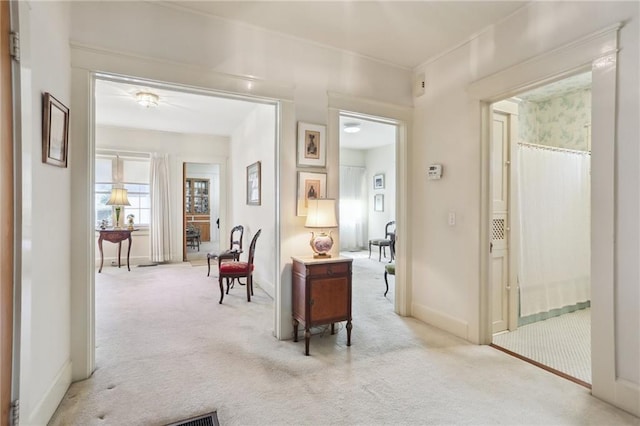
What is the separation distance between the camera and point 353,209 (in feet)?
29.3

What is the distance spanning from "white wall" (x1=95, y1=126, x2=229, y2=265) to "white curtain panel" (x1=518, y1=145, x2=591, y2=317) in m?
5.93

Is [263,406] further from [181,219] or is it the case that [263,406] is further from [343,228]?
[343,228]

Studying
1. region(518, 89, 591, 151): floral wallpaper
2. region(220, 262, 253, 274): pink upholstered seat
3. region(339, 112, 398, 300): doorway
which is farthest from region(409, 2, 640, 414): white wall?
region(339, 112, 398, 300): doorway

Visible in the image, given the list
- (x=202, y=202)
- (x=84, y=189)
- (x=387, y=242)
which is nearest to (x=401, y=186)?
(x=84, y=189)

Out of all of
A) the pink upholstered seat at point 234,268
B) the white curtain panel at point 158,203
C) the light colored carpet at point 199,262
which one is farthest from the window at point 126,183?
the pink upholstered seat at point 234,268

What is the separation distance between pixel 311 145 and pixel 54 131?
192 cm

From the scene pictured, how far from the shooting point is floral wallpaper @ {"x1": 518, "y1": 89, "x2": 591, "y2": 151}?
411 cm

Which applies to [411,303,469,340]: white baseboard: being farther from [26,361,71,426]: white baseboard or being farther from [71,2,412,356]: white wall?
[26,361,71,426]: white baseboard

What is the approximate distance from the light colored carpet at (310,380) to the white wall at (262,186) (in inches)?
49.5

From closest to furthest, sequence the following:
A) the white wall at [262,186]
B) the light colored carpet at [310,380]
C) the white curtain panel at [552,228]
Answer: the light colored carpet at [310,380] < the white curtain panel at [552,228] < the white wall at [262,186]

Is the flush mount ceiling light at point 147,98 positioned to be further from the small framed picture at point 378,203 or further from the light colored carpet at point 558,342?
the small framed picture at point 378,203

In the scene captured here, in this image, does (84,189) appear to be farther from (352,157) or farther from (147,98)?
(352,157)

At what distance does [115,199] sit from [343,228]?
211 inches

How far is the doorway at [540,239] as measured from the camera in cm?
316
